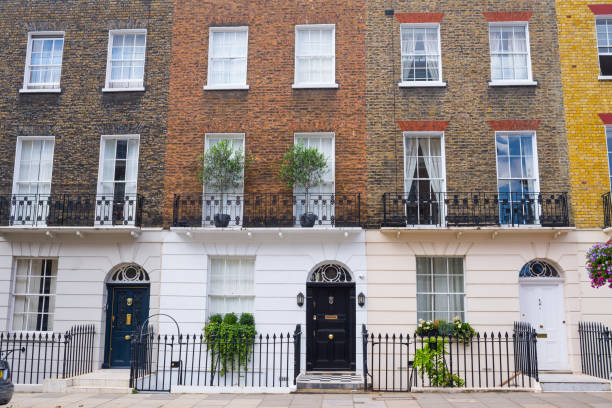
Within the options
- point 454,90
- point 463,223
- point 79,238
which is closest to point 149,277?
point 79,238

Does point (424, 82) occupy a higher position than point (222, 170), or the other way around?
point (424, 82)

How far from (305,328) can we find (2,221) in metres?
Answer: 9.06

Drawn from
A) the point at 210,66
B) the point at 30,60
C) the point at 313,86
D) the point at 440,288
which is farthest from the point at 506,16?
the point at 30,60

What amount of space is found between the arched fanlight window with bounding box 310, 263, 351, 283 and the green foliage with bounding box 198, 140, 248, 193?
321 centimetres

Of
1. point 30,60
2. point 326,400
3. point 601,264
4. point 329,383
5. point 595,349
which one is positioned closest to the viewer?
point 601,264

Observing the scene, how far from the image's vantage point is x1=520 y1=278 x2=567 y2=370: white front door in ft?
45.6

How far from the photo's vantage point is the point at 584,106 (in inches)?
582

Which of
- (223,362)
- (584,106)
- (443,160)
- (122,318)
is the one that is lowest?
(223,362)

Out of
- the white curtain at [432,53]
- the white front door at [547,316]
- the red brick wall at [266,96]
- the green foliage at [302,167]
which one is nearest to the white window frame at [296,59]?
the red brick wall at [266,96]

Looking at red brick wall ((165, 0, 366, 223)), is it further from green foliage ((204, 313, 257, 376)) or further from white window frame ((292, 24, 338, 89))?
green foliage ((204, 313, 257, 376))

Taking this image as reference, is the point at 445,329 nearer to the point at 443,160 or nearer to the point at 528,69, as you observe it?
the point at 443,160

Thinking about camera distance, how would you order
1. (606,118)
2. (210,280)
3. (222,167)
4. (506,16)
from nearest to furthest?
(222,167) < (606,118) < (210,280) < (506,16)

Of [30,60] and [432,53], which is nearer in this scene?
[432,53]

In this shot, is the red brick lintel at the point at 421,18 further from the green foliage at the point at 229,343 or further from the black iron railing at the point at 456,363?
the green foliage at the point at 229,343
